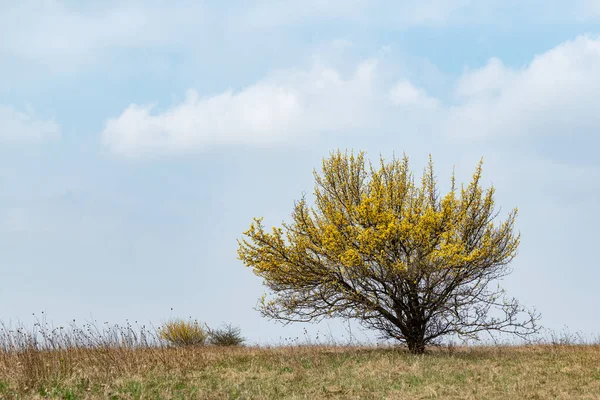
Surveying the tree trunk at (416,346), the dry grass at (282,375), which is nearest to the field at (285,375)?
the dry grass at (282,375)

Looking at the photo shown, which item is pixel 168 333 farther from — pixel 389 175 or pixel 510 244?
pixel 510 244

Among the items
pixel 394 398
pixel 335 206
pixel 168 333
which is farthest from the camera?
pixel 168 333

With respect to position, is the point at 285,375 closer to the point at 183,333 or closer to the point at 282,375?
the point at 282,375

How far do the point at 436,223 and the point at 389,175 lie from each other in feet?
8.03

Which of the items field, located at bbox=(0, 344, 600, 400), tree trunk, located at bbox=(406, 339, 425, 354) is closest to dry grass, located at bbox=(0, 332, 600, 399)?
field, located at bbox=(0, 344, 600, 400)

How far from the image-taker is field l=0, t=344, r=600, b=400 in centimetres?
1186

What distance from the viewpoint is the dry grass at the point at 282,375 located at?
11875mm

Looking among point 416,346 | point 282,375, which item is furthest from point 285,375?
point 416,346

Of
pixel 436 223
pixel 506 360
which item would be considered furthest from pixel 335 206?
pixel 506 360

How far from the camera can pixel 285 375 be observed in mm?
13883

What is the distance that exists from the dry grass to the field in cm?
2

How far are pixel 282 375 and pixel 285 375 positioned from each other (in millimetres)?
76

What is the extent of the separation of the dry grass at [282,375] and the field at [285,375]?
0.02 metres

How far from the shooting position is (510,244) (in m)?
18.1
